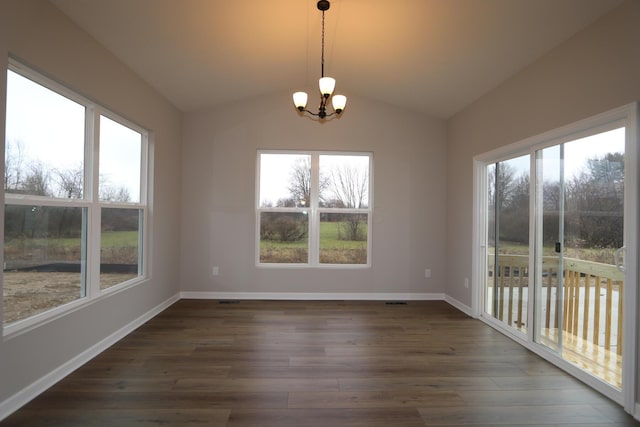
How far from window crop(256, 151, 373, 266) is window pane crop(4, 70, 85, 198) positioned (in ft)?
8.27

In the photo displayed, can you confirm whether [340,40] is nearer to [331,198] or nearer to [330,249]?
[331,198]

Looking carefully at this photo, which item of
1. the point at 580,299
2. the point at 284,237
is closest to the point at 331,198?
the point at 284,237

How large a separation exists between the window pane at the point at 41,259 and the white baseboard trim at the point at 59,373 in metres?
0.46

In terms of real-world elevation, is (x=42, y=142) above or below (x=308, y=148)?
below

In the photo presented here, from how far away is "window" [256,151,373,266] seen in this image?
5.14m

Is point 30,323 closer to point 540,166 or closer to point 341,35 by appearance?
point 341,35

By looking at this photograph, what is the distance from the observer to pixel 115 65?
326 cm

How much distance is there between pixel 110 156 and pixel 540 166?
13.5 feet

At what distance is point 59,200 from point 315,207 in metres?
3.15

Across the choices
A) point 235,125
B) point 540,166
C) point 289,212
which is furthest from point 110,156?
point 540,166

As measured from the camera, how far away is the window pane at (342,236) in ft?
17.0

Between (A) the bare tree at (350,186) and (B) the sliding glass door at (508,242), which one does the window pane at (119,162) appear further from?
(B) the sliding glass door at (508,242)

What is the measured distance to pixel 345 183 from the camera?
5.19m

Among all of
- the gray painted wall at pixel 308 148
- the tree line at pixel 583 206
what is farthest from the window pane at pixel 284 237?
the tree line at pixel 583 206
